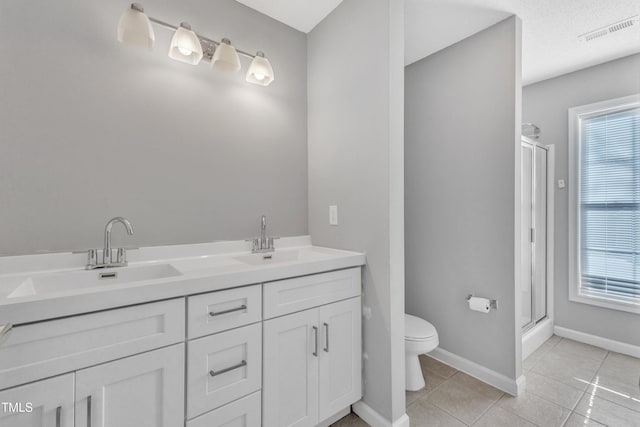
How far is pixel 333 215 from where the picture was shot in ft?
6.13

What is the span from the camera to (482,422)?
1.59 m

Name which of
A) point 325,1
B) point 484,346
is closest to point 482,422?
point 484,346

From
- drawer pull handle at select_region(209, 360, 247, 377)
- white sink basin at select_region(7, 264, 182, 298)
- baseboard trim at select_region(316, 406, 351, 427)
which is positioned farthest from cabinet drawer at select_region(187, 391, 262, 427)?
white sink basin at select_region(7, 264, 182, 298)

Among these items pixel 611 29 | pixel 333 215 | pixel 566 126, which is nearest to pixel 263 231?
pixel 333 215

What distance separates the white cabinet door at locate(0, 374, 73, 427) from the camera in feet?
2.51

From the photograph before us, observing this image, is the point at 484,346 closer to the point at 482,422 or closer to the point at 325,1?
the point at 482,422

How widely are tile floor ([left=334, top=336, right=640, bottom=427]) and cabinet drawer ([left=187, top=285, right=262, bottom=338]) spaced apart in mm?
940

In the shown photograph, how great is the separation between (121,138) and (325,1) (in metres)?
1.48

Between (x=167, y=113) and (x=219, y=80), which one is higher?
(x=219, y=80)

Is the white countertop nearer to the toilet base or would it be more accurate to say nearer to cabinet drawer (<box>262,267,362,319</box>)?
cabinet drawer (<box>262,267,362,319</box>)

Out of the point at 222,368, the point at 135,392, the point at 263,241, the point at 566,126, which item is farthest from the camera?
the point at 566,126

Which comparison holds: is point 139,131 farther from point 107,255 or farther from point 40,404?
point 40,404

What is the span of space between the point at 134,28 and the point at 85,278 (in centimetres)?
114

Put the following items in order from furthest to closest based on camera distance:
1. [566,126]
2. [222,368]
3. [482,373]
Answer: [566,126] < [482,373] < [222,368]
